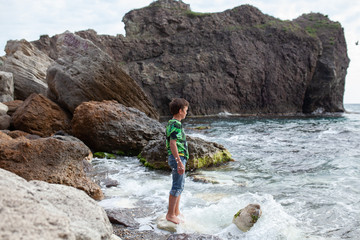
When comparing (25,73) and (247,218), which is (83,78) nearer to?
(25,73)

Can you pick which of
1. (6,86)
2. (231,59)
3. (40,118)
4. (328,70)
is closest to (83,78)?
(40,118)

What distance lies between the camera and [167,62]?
129 feet

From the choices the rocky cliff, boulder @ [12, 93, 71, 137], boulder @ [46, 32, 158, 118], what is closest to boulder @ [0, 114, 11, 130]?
boulder @ [12, 93, 71, 137]

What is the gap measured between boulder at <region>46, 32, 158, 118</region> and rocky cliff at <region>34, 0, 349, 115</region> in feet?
82.4

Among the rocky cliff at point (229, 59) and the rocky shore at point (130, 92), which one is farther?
the rocky cliff at point (229, 59)

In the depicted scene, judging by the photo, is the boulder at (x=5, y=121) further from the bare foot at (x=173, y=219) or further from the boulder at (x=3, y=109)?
the bare foot at (x=173, y=219)

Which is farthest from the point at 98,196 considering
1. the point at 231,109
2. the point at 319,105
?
the point at 319,105

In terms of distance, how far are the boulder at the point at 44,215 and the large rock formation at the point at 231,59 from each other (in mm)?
34085

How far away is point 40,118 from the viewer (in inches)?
364

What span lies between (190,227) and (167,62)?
3665 centimetres

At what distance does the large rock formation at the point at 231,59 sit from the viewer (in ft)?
126

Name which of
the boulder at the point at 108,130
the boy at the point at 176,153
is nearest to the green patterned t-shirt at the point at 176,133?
the boy at the point at 176,153

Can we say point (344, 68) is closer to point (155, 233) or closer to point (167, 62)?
point (167, 62)

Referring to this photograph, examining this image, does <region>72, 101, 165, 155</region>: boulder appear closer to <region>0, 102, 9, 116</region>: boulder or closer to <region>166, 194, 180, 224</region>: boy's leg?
<region>0, 102, 9, 116</region>: boulder
